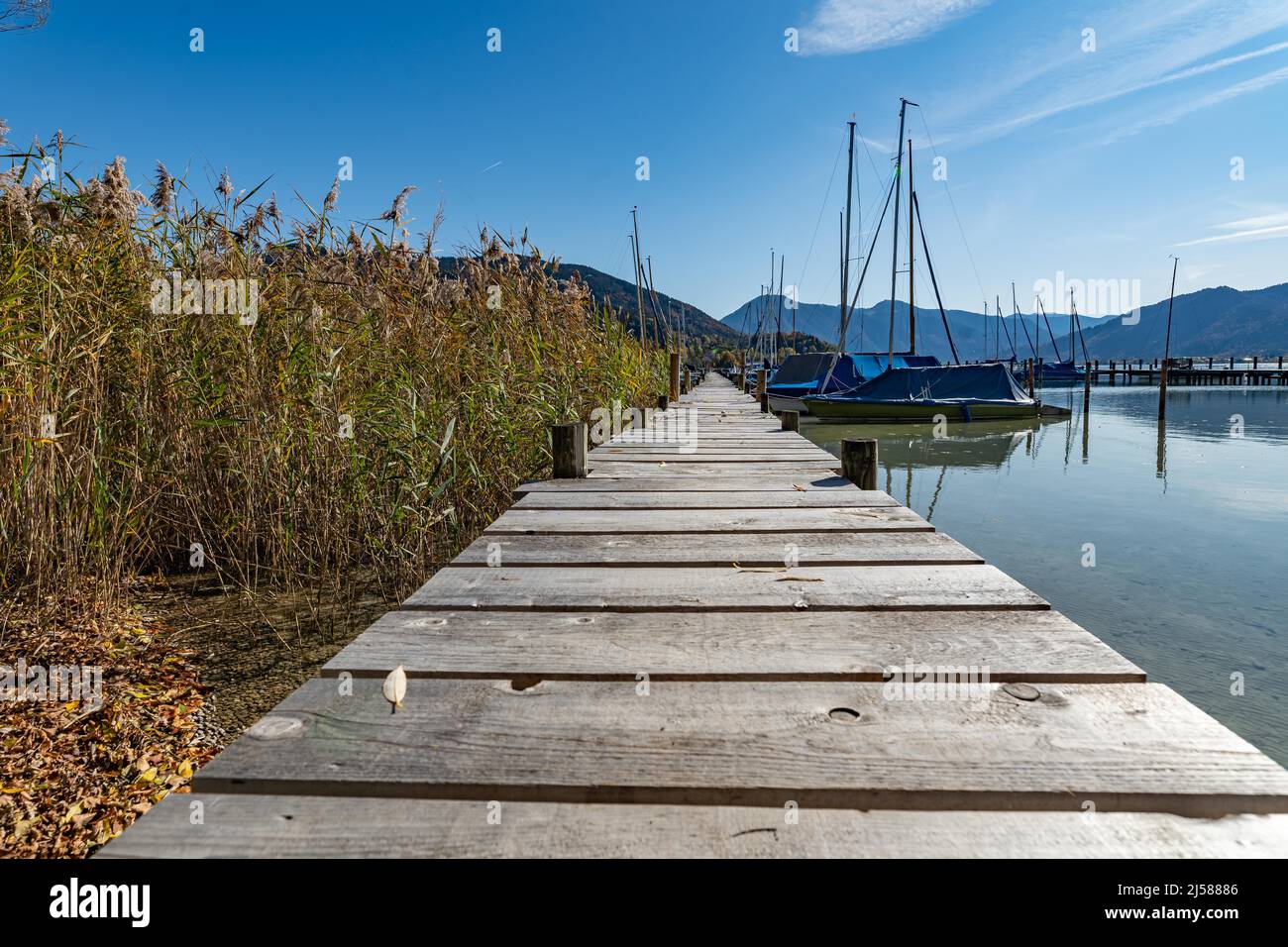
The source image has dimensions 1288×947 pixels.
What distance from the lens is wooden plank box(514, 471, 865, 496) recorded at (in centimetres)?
335

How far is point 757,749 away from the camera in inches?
39.5

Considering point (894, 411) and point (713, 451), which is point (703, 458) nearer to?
point (713, 451)

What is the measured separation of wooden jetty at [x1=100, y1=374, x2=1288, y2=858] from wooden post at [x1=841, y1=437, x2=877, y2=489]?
1.56 meters

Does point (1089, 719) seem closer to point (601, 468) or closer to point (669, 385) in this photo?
point (601, 468)

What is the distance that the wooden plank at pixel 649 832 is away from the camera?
80cm

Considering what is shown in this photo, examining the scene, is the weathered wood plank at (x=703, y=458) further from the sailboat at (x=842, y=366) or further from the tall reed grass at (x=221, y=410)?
the sailboat at (x=842, y=366)

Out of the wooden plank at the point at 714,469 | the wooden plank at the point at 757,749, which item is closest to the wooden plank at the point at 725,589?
the wooden plank at the point at 757,749

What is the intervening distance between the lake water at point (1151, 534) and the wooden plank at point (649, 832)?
327 cm

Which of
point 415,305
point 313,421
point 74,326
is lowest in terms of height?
point 313,421
